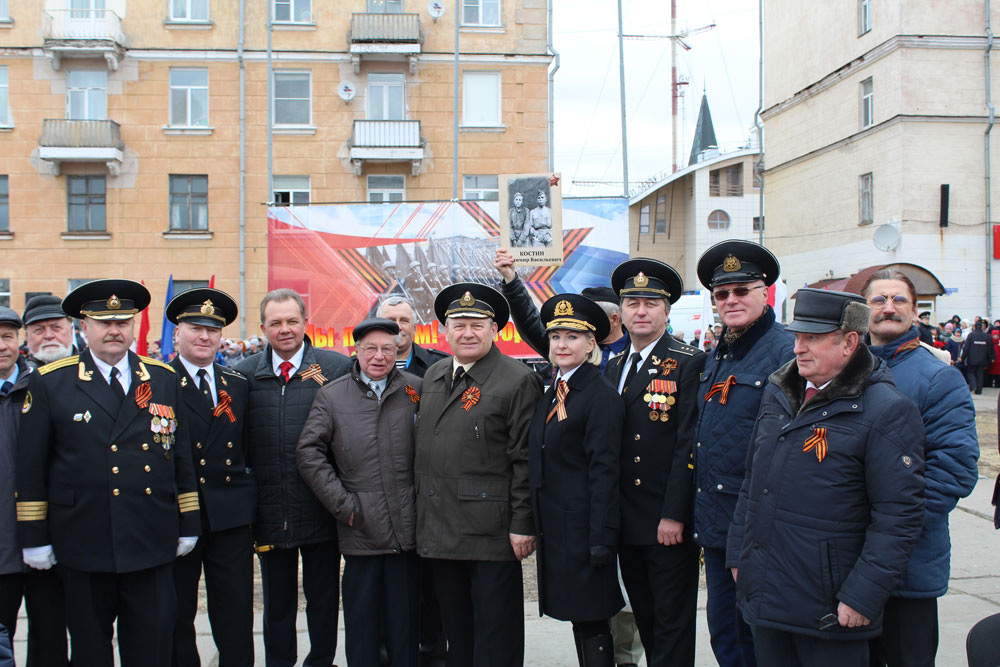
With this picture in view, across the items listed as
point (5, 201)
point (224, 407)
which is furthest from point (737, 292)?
point (5, 201)

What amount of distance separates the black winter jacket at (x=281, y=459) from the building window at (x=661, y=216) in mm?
39170

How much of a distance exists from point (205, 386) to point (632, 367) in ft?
7.52

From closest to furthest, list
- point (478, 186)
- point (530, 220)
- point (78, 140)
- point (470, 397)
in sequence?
point (470, 397) → point (530, 220) → point (78, 140) → point (478, 186)

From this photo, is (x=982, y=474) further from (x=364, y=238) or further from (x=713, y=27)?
(x=713, y=27)

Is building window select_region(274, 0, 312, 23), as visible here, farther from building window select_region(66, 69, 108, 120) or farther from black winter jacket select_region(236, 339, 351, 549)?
black winter jacket select_region(236, 339, 351, 549)

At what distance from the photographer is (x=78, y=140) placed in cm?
2292

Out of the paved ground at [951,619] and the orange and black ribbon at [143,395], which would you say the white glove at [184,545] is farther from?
the paved ground at [951,619]

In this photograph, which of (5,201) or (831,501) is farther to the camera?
(5,201)

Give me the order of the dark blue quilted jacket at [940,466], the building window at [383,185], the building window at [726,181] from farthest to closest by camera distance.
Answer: the building window at [726,181] → the building window at [383,185] → the dark blue quilted jacket at [940,466]

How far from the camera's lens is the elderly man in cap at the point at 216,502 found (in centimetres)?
417

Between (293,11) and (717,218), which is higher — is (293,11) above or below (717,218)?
above

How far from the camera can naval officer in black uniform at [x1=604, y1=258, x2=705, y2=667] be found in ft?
12.6

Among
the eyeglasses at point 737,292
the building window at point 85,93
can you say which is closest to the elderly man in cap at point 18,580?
the eyeglasses at point 737,292

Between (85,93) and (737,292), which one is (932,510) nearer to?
(737,292)
